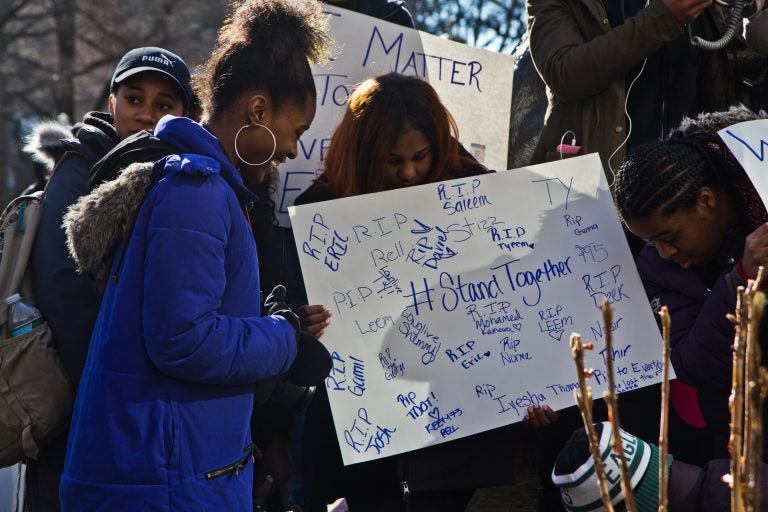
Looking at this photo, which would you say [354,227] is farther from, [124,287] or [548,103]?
A: [548,103]

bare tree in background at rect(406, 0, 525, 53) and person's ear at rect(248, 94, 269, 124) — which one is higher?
bare tree in background at rect(406, 0, 525, 53)

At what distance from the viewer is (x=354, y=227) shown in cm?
340

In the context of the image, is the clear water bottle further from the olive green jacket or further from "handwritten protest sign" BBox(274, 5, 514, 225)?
the olive green jacket

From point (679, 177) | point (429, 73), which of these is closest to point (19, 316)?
point (679, 177)

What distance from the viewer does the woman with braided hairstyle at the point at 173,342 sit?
2.49 meters

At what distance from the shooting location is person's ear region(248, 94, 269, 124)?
2828 mm

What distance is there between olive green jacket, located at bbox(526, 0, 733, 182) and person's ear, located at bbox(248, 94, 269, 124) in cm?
156

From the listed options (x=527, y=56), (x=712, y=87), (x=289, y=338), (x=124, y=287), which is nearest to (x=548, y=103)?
(x=527, y=56)

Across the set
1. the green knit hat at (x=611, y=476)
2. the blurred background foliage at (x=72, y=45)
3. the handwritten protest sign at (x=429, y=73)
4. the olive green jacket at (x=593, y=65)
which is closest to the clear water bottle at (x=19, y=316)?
the handwritten protest sign at (x=429, y=73)

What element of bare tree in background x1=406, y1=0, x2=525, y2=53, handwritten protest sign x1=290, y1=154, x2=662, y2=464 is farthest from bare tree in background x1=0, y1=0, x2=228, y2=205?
handwritten protest sign x1=290, y1=154, x2=662, y2=464

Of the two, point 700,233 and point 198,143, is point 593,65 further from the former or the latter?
point 198,143

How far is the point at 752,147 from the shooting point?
3100mm

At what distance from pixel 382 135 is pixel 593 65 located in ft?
2.97

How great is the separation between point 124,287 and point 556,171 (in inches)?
62.9
